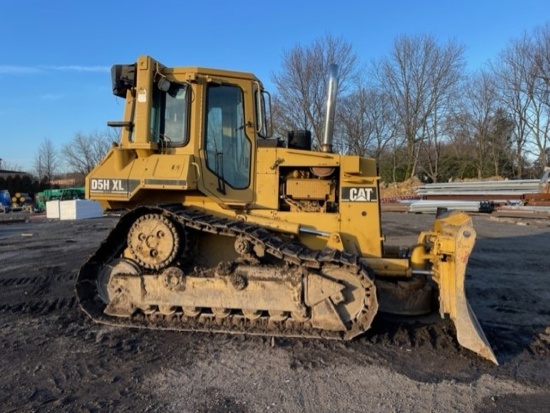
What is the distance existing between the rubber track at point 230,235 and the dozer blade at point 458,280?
0.84 m

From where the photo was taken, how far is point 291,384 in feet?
13.2

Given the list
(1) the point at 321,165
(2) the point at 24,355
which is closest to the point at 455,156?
(1) the point at 321,165

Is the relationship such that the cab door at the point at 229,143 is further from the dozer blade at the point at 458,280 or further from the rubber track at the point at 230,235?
the dozer blade at the point at 458,280

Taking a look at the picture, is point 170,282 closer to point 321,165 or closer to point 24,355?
point 24,355

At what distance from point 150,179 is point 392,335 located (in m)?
3.38

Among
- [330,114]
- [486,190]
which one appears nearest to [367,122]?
[486,190]

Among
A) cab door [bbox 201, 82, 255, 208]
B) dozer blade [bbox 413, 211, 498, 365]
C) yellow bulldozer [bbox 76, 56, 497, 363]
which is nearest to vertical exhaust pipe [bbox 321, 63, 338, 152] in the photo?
yellow bulldozer [bbox 76, 56, 497, 363]

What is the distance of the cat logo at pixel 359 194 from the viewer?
5.65 m

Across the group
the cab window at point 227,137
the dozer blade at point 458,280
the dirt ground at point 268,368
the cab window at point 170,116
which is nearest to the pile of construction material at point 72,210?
the dirt ground at point 268,368

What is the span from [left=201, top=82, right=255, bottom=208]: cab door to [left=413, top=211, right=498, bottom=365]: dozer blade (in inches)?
93.9

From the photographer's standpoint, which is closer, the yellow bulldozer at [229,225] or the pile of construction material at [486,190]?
the yellow bulldozer at [229,225]

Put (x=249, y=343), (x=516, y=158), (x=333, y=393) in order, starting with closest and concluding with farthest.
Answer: (x=333, y=393) < (x=249, y=343) < (x=516, y=158)

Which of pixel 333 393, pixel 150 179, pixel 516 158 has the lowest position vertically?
pixel 333 393

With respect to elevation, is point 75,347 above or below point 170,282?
below
